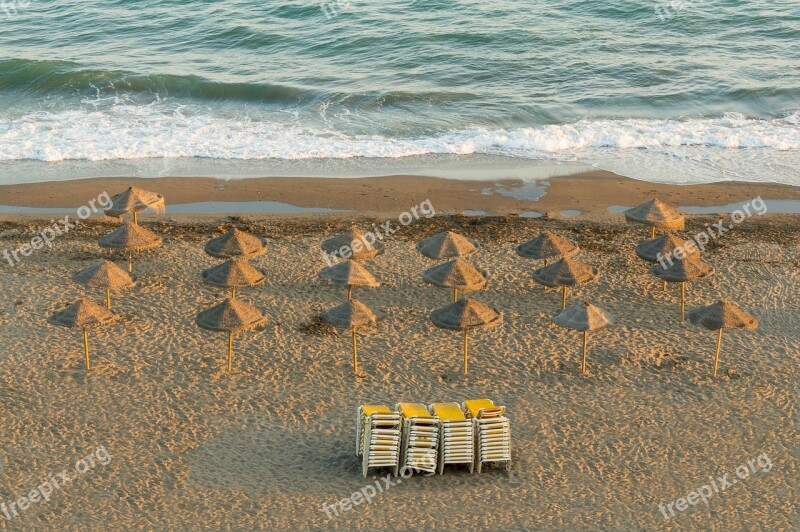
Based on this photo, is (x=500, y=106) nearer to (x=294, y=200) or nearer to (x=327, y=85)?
(x=327, y=85)

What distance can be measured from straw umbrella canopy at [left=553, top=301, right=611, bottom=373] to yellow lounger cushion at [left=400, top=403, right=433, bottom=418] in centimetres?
298

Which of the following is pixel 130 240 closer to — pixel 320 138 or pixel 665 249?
pixel 665 249

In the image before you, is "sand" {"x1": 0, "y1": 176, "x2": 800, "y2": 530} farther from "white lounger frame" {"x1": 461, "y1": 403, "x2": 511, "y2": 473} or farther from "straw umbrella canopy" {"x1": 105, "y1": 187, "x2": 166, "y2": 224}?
"straw umbrella canopy" {"x1": 105, "y1": 187, "x2": 166, "y2": 224}

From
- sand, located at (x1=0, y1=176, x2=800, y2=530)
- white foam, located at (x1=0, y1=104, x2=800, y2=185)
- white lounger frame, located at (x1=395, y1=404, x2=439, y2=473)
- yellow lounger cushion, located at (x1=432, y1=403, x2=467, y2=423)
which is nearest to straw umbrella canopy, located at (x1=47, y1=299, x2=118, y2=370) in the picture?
sand, located at (x1=0, y1=176, x2=800, y2=530)

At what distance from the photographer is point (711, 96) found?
32875mm

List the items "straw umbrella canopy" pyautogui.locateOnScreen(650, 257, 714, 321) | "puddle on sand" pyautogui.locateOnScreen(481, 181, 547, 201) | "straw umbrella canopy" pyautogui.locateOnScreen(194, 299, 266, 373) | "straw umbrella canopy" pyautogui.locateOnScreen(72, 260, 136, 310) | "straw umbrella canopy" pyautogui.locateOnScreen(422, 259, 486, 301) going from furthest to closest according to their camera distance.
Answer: "puddle on sand" pyautogui.locateOnScreen(481, 181, 547, 201)
"straw umbrella canopy" pyautogui.locateOnScreen(650, 257, 714, 321)
"straw umbrella canopy" pyautogui.locateOnScreen(422, 259, 486, 301)
"straw umbrella canopy" pyautogui.locateOnScreen(72, 260, 136, 310)
"straw umbrella canopy" pyautogui.locateOnScreen(194, 299, 266, 373)

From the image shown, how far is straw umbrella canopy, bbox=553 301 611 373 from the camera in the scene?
50.0 feet

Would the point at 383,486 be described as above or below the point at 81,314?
below

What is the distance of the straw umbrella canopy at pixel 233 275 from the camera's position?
55.2 ft

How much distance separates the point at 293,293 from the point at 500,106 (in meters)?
15.4

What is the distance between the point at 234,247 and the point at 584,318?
6805 mm

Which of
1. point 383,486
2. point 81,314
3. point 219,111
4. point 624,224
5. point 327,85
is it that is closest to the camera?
point 383,486

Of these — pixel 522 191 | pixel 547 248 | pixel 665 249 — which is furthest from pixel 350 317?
pixel 522 191

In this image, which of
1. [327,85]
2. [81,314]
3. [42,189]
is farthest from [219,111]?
[81,314]
